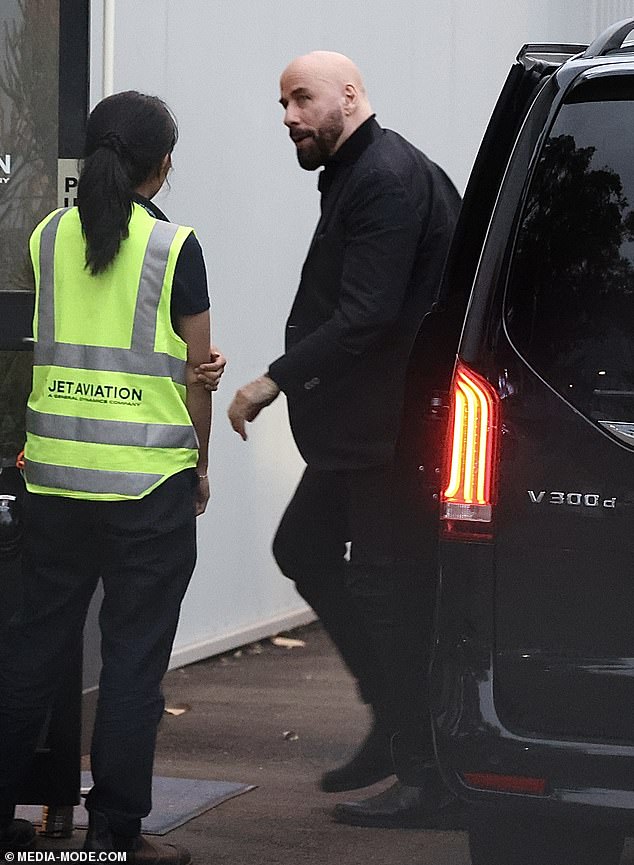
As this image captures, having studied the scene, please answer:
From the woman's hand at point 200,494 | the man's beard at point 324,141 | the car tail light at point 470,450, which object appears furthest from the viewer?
the man's beard at point 324,141

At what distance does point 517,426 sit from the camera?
3283mm

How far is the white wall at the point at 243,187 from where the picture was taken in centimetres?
654

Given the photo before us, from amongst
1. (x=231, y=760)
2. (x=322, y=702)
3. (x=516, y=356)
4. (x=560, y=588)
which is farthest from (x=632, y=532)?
(x=322, y=702)

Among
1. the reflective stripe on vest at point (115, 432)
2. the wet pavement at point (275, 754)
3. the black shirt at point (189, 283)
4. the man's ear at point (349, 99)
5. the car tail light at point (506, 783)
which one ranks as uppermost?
the man's ear at point (349, 99)

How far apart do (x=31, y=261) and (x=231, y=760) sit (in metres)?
1.94

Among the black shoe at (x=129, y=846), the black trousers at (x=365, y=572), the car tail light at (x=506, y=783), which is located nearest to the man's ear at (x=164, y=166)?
the black trousers at (x=365, y=572)

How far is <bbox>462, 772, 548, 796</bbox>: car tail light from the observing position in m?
3.25

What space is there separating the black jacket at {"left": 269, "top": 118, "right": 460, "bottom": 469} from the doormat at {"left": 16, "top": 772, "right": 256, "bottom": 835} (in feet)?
3.22

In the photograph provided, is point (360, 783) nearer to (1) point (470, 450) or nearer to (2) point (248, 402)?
(2) point (248, 402)

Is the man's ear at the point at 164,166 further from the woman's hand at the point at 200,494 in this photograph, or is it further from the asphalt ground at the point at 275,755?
the asphalt ground at the point at 275,755

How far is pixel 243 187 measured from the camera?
23.2 feet

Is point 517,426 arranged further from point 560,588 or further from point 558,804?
point 558,804

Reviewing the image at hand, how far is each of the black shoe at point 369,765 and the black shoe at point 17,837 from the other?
990mm

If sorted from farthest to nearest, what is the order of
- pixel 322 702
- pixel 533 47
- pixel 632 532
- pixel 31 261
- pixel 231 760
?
1. pixel 322 702
2. pixel 231 760
3. pixel 31 261
4. pixel 533 47
5. pixel 632 532
